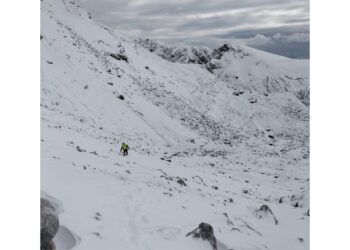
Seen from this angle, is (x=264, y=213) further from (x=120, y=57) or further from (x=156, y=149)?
(x=120, y=57)

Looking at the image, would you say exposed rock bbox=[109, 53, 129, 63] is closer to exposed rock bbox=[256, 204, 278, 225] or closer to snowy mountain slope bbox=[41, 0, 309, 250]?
snowy mountain slope bbox=[41, 0, 309, 250]

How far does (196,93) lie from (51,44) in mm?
19905

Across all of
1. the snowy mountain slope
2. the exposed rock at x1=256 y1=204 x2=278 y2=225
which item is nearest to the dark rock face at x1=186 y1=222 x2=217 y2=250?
the snowy mountain slope

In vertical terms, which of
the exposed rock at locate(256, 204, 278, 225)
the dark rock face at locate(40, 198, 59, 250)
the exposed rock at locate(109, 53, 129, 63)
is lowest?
the exposed rock at locate(256, 204, 278, 225)

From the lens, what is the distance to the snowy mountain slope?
1054 cm

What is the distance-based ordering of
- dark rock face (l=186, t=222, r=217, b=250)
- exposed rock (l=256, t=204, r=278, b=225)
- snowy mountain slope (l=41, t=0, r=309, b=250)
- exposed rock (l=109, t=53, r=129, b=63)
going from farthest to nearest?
exposed rock (l=109, t=53, r=129, b=63)
exposed rock (l=256, t=204, r=278, b=225)
snowy mountain slope (l=41, t=0, r=309, b=250)
dark rock face (l=186, t=222, r=217, b=250)

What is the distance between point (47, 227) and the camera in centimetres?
688

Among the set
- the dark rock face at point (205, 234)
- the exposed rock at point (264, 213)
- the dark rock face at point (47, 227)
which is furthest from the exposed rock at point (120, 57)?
the dark rock face at point (47, 227)

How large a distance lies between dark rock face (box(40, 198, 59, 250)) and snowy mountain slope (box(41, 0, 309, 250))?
1010 millimetres

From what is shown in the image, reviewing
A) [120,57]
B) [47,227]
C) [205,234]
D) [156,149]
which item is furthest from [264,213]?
[120,57]
